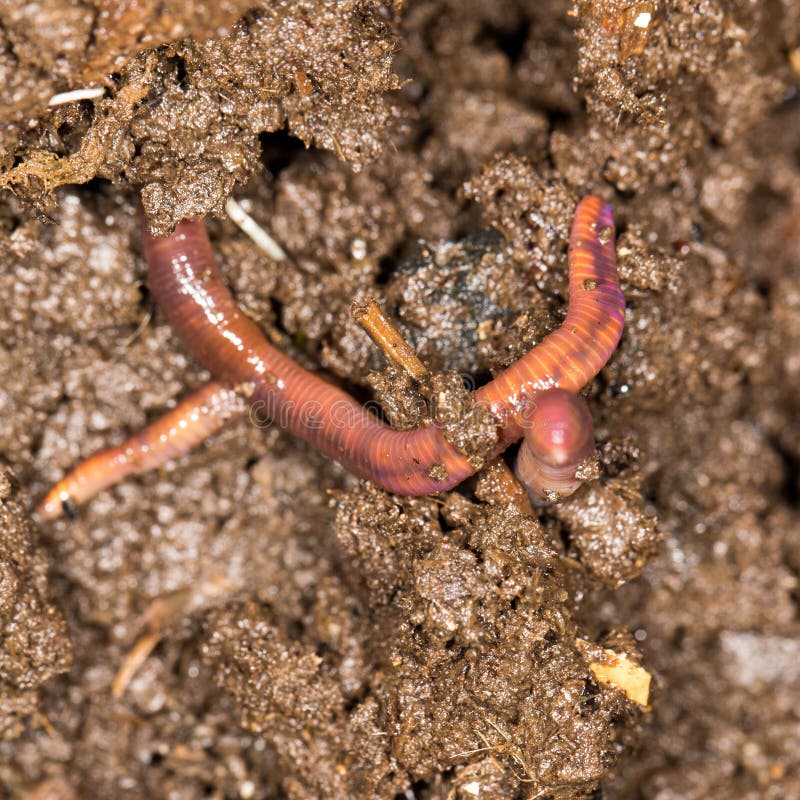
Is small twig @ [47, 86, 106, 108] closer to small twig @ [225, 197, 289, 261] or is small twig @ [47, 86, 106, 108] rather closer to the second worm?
the second worm

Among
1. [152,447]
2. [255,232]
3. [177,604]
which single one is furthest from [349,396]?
[177,604]

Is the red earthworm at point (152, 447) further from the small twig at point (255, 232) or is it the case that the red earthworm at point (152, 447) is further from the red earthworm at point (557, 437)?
the red earthworm at point (557, 437)

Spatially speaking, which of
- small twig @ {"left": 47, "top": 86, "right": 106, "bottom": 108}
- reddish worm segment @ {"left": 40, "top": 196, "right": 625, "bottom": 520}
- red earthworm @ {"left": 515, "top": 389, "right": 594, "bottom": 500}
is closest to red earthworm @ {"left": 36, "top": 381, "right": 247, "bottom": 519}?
reddish worm segment @ {"left": 40, "top": 196, "right": 625, "bottom": 520}

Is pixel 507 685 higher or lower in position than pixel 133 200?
lower

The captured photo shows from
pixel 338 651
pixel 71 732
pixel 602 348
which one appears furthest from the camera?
pixel 71 732

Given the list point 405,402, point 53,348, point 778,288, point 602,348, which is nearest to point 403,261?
point 405,402

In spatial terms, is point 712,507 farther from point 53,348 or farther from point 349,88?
point 53,348
